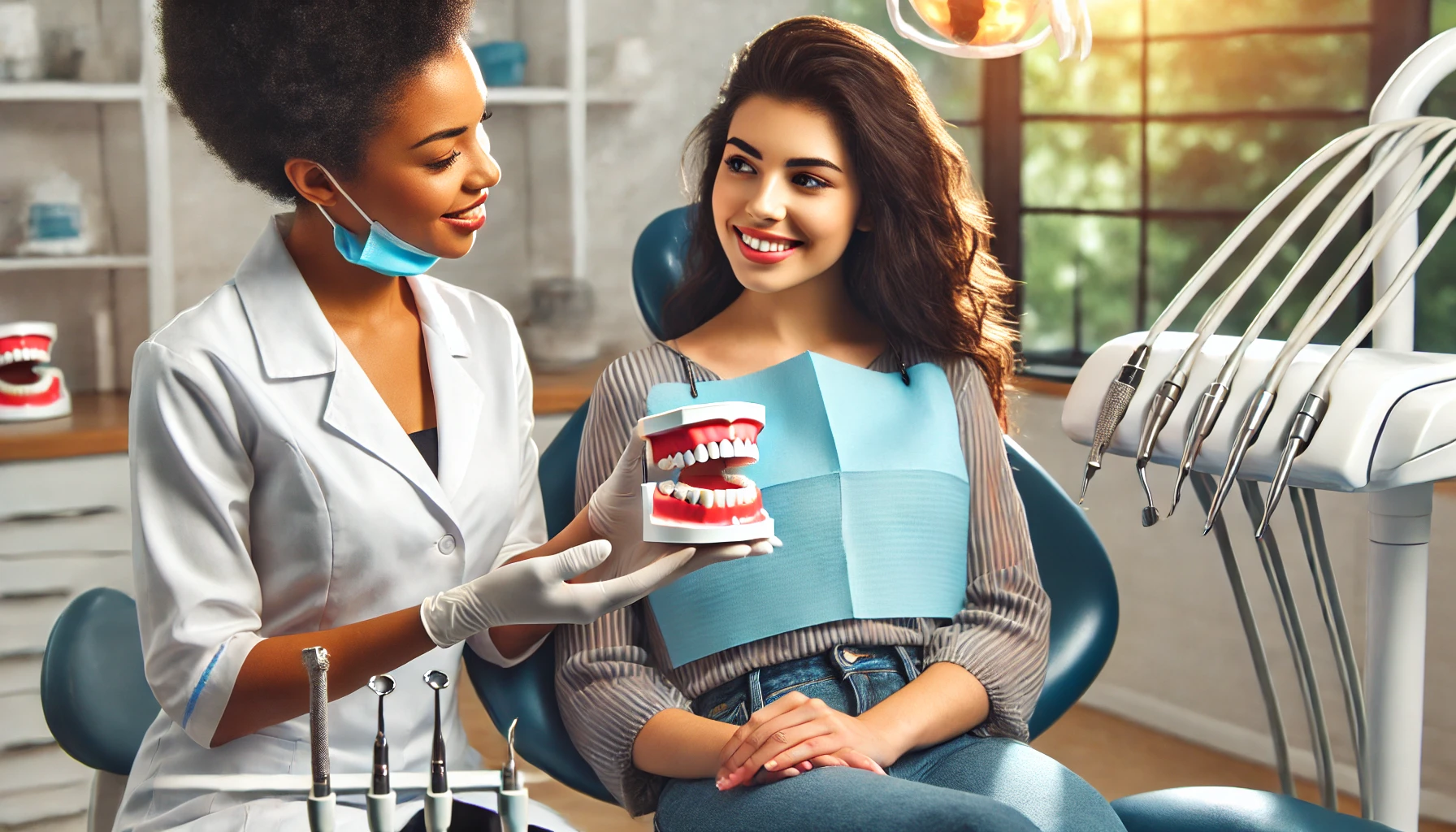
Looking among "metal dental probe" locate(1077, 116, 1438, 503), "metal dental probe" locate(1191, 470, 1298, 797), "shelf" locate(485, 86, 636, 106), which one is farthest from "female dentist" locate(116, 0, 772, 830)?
"shelf" locate(485, 86, 636, 106)

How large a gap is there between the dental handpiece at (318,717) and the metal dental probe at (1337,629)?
1.10m

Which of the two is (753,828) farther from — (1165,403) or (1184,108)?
(1184,108)

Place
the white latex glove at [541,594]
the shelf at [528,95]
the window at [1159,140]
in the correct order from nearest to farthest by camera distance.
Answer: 1. the white latex glove at [541,594]
2. the window at [1159,140]
3. the shelf at [528,95]

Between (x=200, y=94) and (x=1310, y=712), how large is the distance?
139 centimetres

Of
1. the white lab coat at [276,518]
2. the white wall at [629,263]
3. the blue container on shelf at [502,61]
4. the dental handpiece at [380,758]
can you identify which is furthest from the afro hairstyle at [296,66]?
the blue container on shelf at [502,61]

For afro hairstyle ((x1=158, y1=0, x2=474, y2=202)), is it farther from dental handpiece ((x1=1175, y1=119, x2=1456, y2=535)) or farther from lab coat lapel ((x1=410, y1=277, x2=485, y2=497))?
dental handpiece ((x1=1175, y1=119, x2=1456, y2=535))

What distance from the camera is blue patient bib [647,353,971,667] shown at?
56.2 inches

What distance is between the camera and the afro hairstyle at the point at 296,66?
44.8 inches

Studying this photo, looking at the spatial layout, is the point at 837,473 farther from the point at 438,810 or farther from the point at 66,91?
the point at 66,91

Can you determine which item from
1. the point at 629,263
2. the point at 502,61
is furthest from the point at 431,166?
the point at 629,263

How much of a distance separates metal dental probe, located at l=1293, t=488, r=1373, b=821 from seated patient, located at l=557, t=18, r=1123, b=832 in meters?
0.32

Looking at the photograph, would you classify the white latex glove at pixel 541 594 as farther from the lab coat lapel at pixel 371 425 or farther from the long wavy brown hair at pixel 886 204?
the long wavy brown hair at pixel 886 204

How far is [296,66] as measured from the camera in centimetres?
115

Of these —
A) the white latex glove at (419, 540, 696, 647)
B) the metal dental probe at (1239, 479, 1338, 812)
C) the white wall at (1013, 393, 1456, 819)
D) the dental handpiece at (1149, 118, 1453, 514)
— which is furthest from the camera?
the white wall at (1013, 393, 1456, 819)
